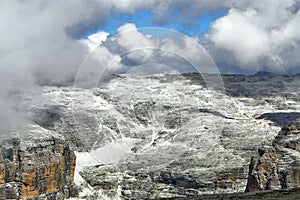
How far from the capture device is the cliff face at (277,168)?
247 ft

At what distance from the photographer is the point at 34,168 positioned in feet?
588

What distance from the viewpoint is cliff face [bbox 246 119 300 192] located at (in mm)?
75375

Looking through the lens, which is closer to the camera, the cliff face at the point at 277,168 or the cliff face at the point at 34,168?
the cliff face at the point at 277,168

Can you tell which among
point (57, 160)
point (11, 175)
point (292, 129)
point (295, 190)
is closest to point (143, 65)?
point (295, 190)

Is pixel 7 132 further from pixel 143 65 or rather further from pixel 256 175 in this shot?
pixel 143 65

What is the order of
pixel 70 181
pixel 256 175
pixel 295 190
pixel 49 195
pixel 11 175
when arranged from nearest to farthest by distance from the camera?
pixel 295 190, pixel 256 175, pixel 11 175, pixel 49 195, pixel 70 181

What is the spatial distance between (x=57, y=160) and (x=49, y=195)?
1363 centimetres

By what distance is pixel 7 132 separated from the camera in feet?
603

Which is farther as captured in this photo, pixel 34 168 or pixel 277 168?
pixel 34 168

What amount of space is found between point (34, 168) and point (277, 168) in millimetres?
115195

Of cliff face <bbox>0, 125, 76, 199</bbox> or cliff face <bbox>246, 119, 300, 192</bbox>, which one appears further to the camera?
cliff face <bbox>0, 125, 76, 199</bbox>

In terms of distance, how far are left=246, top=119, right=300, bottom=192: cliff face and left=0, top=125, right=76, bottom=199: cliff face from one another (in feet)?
341

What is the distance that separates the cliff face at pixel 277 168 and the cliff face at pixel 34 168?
10381 cm

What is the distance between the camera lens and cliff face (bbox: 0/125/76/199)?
6772 inches
